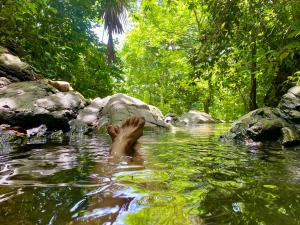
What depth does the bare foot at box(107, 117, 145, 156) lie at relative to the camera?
3534 mm

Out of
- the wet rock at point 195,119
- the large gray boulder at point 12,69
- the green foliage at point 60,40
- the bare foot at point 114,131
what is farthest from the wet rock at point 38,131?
the wet rock at point 195,119

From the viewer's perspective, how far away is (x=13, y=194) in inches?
75.9

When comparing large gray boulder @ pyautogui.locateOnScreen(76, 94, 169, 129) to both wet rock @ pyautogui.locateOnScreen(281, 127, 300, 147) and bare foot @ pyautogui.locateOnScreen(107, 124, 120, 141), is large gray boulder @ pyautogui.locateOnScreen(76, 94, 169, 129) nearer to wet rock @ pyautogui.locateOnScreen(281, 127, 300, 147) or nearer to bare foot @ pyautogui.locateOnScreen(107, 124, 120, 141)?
bare foot @ pyautogui.locateOnScreen(107, 124, 120, 141)

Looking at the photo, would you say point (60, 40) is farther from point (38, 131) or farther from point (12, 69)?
point (38, 131)

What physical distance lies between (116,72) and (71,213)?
12406 mm

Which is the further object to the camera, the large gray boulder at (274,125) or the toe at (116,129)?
the large gray boulder at (274,125)

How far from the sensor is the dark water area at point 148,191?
1540mm

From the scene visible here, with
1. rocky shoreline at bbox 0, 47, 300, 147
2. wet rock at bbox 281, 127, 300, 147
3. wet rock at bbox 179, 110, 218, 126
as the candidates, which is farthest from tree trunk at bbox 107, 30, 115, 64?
wet rock at bbox 281, 127, 300, 147

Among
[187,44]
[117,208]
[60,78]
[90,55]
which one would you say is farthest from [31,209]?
[187,44]

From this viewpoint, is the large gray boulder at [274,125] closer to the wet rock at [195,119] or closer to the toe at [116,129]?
the toe at [116,129]

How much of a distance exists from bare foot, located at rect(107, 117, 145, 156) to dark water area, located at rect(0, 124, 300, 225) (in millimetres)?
288

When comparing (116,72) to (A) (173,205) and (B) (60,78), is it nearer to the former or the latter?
(B) (60,78)

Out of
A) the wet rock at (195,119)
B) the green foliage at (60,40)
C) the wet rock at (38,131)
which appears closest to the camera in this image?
the wet rock at (38,131)

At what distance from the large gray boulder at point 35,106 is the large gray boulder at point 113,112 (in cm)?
57
